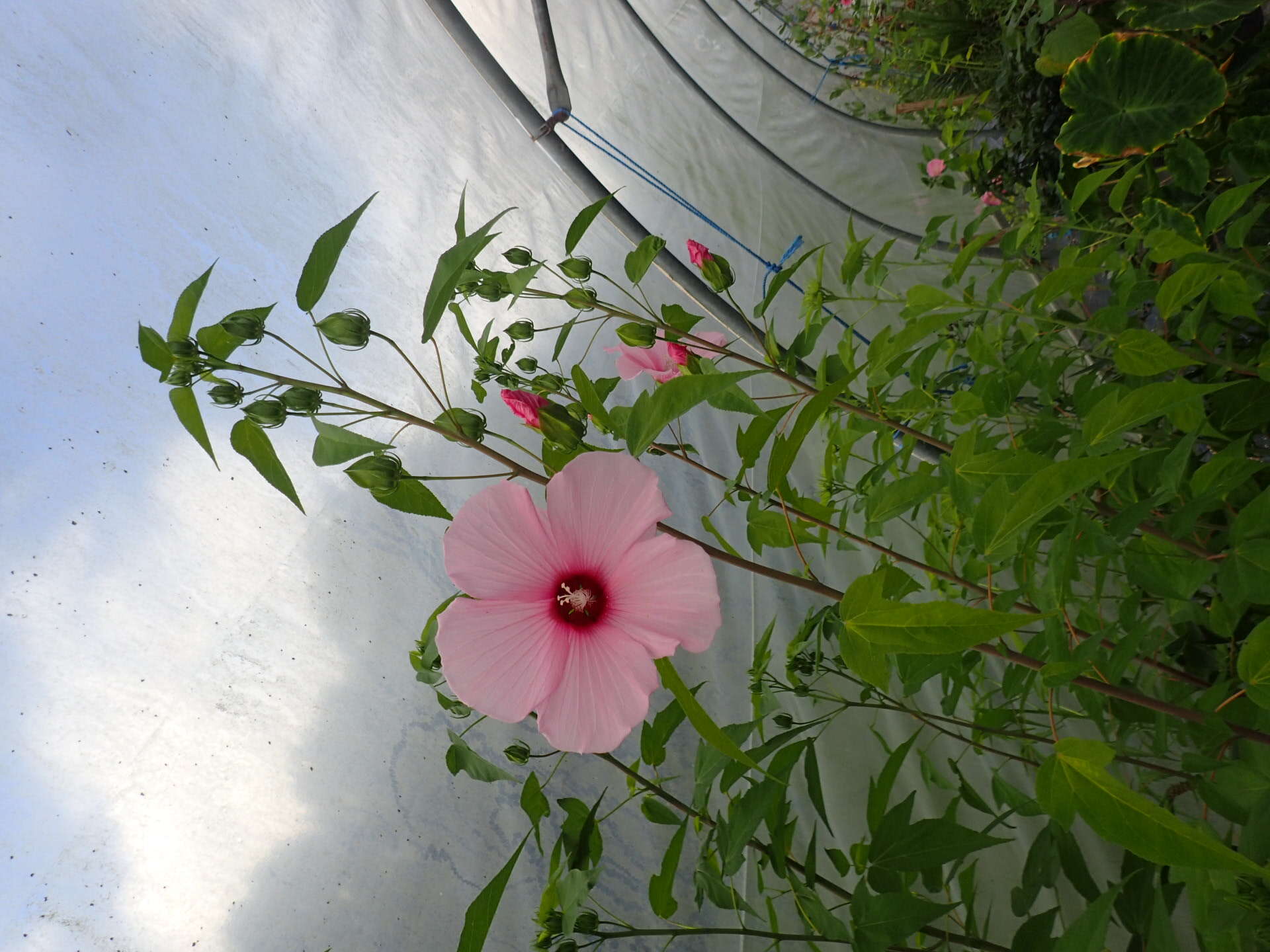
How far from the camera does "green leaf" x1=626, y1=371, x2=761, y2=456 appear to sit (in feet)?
1.03

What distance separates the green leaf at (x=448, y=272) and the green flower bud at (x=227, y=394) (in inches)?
5.8

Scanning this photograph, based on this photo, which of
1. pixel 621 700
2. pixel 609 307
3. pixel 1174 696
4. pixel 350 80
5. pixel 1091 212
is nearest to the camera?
pixel 621 700

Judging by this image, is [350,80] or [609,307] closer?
[609,307]

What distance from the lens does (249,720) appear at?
638 mm

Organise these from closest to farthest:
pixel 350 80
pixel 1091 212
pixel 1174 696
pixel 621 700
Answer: pixel 621 700, pixel 1174 696, pixel 350 80, pixel 1091 212

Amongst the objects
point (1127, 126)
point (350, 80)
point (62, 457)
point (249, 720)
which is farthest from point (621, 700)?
point (1127, 126)

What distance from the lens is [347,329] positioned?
455 mm

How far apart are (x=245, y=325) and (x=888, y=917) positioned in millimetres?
479

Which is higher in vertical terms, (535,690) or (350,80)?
(350,80)

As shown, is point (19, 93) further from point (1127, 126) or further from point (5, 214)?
point (1127, 126)

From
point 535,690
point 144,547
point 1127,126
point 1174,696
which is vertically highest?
point 1127,126

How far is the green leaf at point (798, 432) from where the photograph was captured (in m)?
0.30

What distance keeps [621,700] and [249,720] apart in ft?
1.39

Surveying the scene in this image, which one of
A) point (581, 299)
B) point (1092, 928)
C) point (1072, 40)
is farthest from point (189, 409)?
point (1072, 40)
